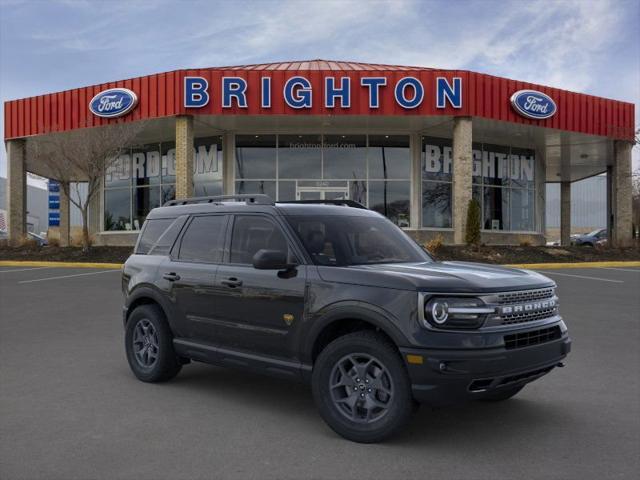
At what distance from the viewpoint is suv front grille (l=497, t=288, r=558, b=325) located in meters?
4.15

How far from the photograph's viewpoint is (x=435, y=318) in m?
3.99

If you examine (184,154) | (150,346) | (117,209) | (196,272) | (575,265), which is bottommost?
(150,346)

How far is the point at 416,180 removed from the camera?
25.6 m

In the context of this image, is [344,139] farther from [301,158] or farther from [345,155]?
[301,158]

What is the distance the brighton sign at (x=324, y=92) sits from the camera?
2156cm

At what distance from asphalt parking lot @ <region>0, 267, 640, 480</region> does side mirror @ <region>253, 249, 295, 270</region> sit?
48.2 inches

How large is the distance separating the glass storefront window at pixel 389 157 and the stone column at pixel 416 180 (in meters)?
0.21

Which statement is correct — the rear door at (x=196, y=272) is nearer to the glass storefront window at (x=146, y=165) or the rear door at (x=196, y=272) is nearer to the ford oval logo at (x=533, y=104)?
the ford oval logo at (x=533, y=104)

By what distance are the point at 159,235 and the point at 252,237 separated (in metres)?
1.53

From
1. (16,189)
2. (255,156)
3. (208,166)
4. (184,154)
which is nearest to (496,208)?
(255,156)

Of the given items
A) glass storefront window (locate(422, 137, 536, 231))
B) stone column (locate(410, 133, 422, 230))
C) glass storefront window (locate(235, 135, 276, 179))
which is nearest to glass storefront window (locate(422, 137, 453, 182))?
glass storefront window (locate(422, 137, 536, 231))

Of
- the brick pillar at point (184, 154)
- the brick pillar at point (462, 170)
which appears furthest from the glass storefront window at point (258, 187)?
the brick pillar at point (462, 170)

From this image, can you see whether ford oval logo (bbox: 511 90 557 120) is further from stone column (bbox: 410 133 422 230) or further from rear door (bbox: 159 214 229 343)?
rear door (bbox: 159 214 229 343)

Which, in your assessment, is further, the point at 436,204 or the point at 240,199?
the point at 436,204
